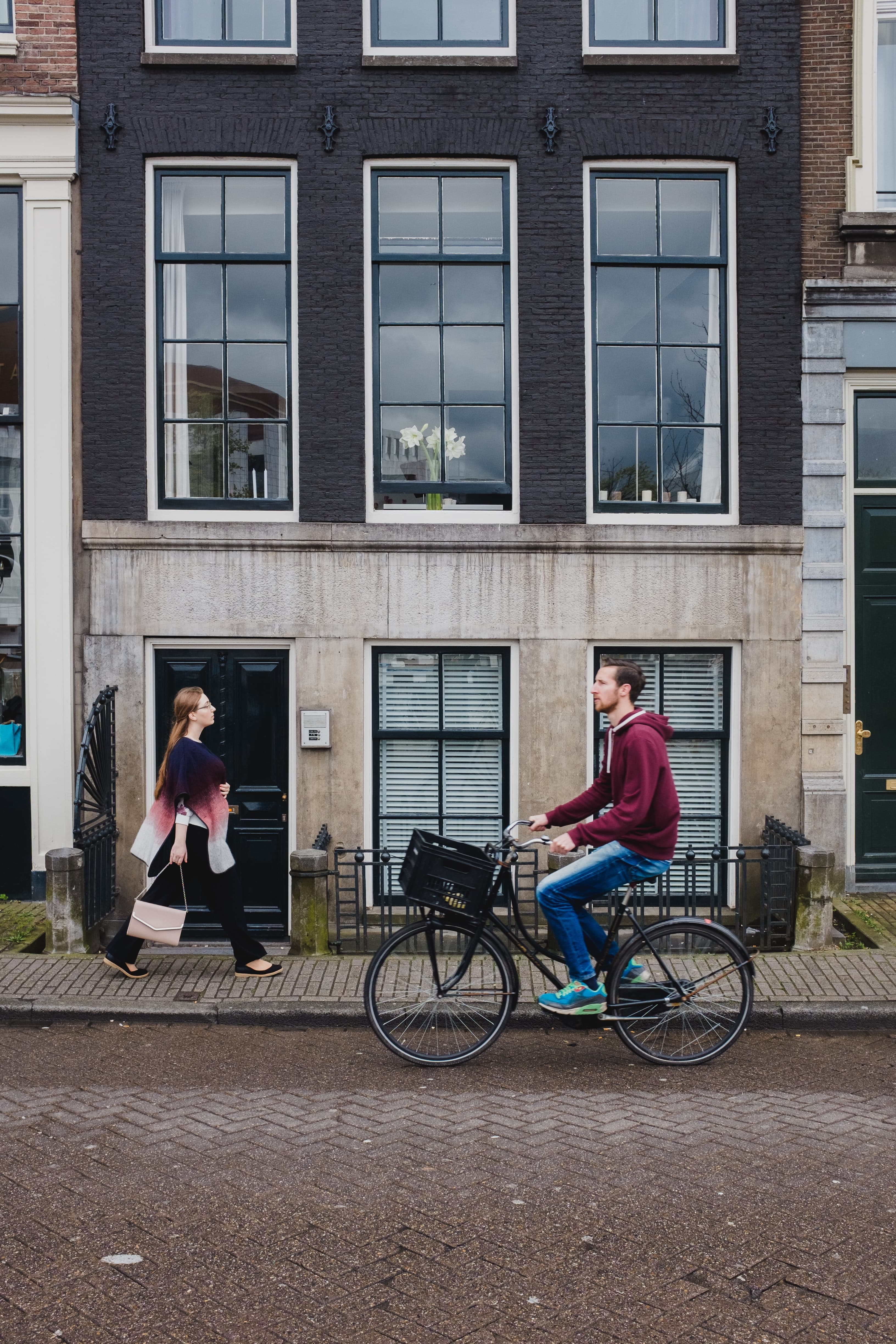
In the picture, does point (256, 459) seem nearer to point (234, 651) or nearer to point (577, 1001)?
point (234, 651)

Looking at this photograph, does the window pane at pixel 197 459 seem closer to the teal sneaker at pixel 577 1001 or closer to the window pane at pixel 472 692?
the window pane at pixel 472 692

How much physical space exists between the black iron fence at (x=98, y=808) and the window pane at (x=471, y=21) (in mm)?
6069

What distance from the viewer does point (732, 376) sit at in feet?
32.8

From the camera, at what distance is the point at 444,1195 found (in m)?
4.53

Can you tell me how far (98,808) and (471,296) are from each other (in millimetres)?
5108

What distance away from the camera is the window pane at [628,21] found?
32.9 feet

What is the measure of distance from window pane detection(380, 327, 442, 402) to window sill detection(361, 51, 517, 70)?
2.06 meters

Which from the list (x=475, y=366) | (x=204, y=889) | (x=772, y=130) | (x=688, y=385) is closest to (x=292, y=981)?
(x=204, y=889)

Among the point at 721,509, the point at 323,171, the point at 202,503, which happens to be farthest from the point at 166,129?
the point at 721,509

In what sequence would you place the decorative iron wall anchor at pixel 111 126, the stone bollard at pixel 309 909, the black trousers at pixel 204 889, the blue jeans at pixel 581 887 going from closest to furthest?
the blue jeans at pixel 581 887, the black trousers at pixel 204 889, the stone bollard at pixel 309 909, the decorative iron wall anchor at pixel 111 126

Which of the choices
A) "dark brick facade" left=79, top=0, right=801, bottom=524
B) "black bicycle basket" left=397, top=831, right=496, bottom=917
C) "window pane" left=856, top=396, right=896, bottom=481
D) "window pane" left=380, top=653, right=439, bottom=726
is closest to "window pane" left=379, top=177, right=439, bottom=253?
"dark brick facade" left=79, top=0, right=801, bottom=524

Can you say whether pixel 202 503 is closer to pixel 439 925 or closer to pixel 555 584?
pixel 555 584

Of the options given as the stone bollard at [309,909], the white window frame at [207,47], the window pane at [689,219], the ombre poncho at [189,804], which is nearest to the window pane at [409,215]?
the white window frame at [207,47]

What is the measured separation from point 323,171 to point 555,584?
151 inches
